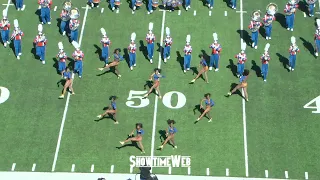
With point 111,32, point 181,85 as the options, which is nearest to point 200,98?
point 181,85

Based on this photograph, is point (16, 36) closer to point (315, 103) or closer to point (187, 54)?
point (187, 54)

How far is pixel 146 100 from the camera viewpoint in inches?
1211

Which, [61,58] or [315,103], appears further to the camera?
[61,58]

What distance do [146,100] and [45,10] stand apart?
7.33m

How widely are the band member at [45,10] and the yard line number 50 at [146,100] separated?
639cm

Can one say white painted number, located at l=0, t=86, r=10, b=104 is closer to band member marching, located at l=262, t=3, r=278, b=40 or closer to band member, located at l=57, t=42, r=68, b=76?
band member, located at l=57, t=42, r=68, b=76

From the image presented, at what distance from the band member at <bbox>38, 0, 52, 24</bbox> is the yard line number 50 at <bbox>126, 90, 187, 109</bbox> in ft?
21.0

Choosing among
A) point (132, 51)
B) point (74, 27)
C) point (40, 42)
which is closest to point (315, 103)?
point (132, 51)

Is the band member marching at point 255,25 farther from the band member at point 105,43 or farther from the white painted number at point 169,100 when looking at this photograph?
the band member at point 105,43

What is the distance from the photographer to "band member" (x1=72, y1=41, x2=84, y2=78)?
102 ft

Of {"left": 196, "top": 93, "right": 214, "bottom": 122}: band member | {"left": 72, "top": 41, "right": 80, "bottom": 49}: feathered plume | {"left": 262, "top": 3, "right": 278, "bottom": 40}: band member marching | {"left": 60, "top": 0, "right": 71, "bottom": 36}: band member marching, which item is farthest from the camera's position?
{"left": 60, "top": 0, "right": 71, "bottom": 36}: band member marching

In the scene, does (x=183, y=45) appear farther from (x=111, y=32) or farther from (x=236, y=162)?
(x=236, y=162)

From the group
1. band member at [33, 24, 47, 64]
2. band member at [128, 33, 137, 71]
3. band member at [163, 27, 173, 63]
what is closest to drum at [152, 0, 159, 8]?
band member at [163, 27, 173, 63]

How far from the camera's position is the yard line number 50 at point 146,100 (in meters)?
30.5
